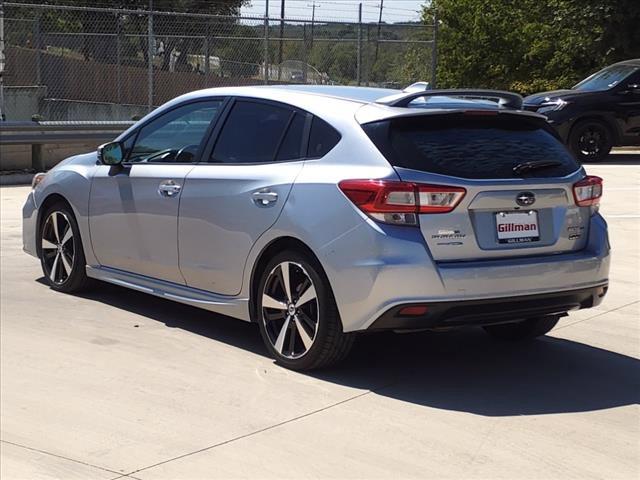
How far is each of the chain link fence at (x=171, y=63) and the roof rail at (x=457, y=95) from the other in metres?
14.8

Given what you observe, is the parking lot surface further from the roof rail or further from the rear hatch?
the roof rail

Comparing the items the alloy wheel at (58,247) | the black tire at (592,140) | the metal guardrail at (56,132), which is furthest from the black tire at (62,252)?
the black tire at (592,140)

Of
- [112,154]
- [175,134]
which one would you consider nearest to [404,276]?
[175,134]

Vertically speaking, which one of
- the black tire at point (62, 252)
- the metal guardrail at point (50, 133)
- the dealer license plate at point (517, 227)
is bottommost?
the black tire at point (62, 252)

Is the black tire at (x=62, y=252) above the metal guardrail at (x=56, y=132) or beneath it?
beneath

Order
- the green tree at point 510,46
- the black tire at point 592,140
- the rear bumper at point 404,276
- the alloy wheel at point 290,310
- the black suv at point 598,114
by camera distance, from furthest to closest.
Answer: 1. the green tree at point 510,46
2. the black tire at point 592,140
3. the black suv at point 598,114
4. the alloy wheel at point 290,310
5. the rear bumper at point 404,276

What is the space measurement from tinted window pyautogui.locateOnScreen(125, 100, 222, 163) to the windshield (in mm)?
12614

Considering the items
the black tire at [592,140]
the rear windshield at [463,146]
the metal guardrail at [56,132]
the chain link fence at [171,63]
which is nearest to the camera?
the rear windshield at [463,146]

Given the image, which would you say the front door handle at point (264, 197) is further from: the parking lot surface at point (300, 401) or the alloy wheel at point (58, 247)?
the alloy wheel at point (58, 247)

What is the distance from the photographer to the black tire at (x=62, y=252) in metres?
7.60

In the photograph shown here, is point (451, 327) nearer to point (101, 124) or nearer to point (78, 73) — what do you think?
point (101, 124)

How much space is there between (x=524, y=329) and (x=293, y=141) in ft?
6.65

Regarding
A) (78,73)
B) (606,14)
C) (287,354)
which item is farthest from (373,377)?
(606,14)

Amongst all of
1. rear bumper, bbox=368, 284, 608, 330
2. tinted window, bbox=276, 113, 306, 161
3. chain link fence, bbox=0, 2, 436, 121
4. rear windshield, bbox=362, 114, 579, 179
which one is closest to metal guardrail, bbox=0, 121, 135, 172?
chain link fence, bbox=0, 2, 436, 121
